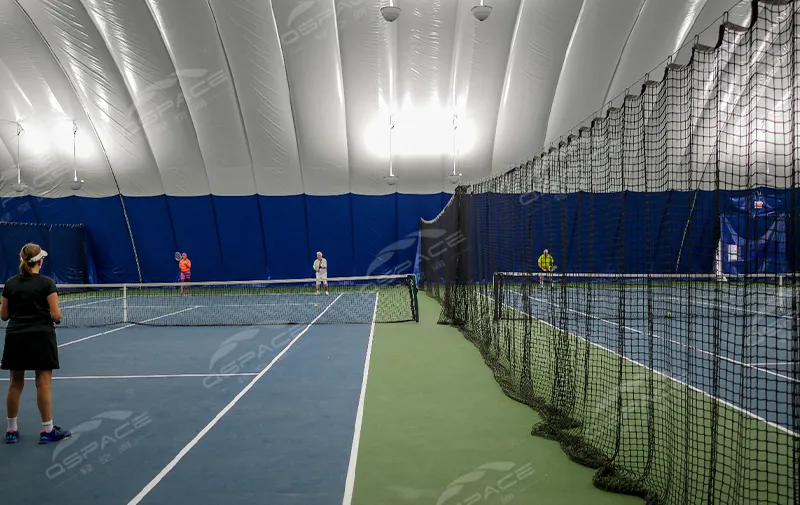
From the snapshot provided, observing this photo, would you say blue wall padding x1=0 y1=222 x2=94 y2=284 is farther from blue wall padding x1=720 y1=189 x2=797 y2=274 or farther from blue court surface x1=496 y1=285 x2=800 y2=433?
blue wall padding x1=720 y1=189 x2=797 y2=274

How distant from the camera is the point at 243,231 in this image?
23.1m

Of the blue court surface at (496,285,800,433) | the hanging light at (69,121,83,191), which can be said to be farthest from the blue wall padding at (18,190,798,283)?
the blue court surface at (496,285,800,433)

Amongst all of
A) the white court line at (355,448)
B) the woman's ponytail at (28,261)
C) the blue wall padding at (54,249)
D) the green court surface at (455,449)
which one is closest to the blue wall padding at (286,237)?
the blue wall padding at (54,249)

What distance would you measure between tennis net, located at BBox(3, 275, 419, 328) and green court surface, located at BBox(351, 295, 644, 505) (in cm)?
500

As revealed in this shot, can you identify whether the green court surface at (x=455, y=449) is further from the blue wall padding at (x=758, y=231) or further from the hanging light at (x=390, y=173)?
the hanging light at (x=390, y=173)

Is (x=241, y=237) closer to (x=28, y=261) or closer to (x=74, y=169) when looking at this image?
(x=74, y=169)

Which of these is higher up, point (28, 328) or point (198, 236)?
point (198, 236)

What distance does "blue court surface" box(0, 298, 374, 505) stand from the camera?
415cm

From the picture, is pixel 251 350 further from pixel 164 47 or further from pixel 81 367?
pixel 164 47

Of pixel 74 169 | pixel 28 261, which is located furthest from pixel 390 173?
pixel 28 261

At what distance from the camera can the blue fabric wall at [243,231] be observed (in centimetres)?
2292

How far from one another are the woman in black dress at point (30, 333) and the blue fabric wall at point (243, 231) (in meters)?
17.9

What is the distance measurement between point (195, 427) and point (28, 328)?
1.83 m

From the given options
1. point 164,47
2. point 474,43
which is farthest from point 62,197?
point 474,43
